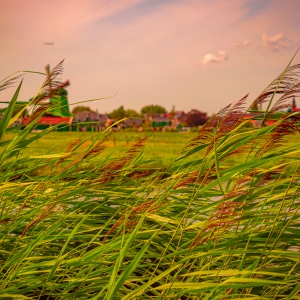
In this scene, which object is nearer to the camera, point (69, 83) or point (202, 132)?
point (202, 132)

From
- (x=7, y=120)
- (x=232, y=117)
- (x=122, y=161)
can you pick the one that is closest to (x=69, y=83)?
(x=7, y=120)

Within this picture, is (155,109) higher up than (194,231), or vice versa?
(155,109)

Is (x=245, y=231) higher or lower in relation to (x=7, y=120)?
lower

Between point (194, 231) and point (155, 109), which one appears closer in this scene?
point (194, 231)

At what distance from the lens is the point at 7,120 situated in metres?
1.79

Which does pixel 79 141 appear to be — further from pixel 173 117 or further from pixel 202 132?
pixel 173 117

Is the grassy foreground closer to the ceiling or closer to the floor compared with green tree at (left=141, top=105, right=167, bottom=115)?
closer to the floor

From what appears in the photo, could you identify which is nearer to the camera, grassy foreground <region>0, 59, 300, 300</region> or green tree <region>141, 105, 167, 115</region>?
grassy foreground <region>0, 59, 300, 300</region>

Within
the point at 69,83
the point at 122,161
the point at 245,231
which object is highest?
the point at 69,83

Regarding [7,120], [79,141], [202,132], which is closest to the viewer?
[202,132]

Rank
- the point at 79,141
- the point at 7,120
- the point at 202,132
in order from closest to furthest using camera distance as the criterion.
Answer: the point at 202,132 → the point at 7,120 → the point at 79,141

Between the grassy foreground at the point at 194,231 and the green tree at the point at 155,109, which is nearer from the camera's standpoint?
the grassy foreground at the point at 194,231

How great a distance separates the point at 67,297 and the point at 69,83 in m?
0.95

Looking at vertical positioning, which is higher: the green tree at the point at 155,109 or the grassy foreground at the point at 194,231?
the green tree at the point at 155,109
